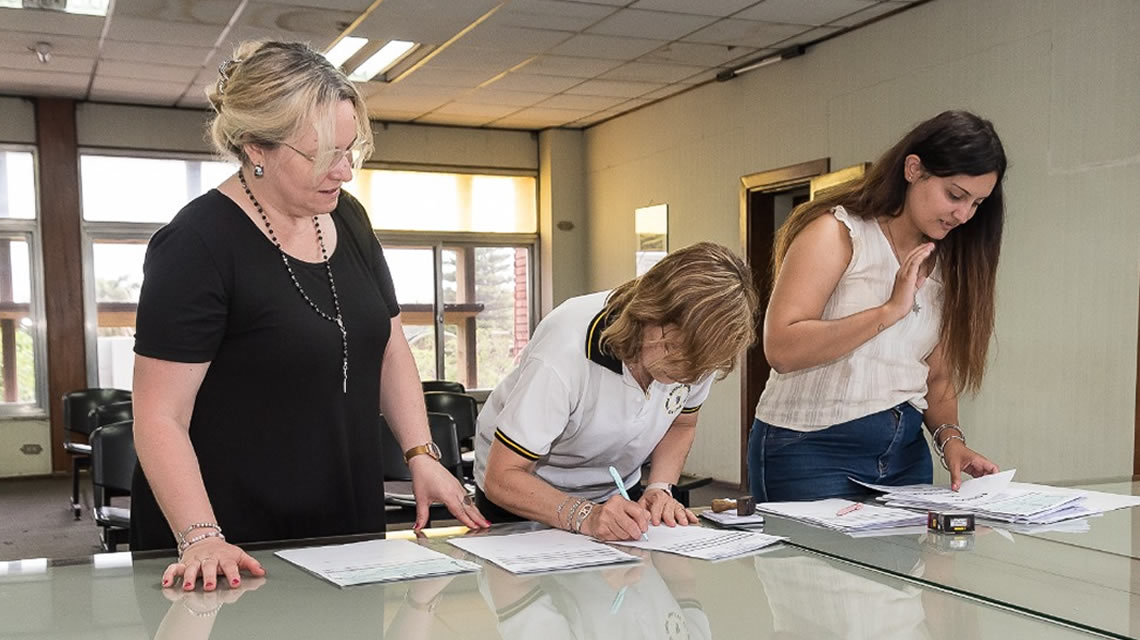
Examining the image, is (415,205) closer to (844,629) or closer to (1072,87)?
(1072,87)

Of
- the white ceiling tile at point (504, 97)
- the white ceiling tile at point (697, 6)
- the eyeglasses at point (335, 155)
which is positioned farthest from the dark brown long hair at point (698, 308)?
the white ceiling tile at point (504, 97)

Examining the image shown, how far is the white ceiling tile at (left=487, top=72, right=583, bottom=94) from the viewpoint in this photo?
6.86 metres

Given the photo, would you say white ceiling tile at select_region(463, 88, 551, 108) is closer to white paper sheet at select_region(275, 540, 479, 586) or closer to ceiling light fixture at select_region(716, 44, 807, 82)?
ceiling light fixture at select_region(716, 44, 807, 82)

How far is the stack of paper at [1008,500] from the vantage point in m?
1.79

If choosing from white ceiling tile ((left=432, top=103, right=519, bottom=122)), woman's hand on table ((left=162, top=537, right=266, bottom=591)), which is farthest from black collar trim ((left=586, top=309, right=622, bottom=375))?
white ceiling tile ((left=432, top=103, right=519, bottom=122))

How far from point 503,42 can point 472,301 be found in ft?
10.9

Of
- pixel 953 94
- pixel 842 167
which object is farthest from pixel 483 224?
pixel 953 94

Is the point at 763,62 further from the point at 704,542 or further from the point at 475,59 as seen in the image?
the point at 704,542

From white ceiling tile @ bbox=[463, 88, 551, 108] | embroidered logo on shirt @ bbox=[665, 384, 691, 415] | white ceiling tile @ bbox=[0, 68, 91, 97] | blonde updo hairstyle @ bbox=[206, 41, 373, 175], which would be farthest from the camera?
white ceiling tile @ bbox=[463, 88, 551, 108]

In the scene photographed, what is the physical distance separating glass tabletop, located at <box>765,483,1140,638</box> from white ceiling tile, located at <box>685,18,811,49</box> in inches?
167

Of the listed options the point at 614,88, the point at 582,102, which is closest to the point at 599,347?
the point at 614,88

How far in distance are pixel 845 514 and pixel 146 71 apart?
610 cm

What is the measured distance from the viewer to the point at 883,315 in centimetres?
199

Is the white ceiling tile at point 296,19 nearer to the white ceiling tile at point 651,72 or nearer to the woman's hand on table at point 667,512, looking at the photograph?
the white ceiling tile at point 651,72
